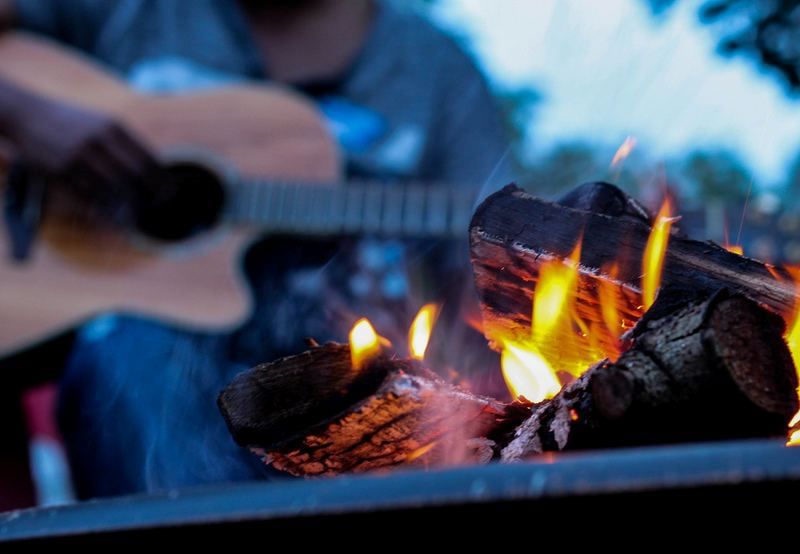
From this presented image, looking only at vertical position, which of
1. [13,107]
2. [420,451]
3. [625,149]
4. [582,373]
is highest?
[13,107]

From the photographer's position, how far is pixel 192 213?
2672 mm

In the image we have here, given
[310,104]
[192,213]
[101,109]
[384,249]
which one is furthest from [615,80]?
[101,109]

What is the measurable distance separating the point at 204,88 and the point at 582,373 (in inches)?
81.7

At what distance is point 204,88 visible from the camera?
9.22 ft

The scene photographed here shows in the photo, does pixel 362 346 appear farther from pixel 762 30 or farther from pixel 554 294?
pixel 762 30

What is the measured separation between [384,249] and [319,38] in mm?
821

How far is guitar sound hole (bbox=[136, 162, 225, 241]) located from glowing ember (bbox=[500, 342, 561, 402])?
154 cm

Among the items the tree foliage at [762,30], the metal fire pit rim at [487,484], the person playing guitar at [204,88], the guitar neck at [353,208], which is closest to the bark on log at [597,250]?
the metal fire pit rim at [487,484]

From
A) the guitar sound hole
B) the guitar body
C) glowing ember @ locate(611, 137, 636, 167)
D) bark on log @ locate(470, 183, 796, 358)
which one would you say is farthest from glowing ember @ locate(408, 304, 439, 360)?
the guitar sound hole

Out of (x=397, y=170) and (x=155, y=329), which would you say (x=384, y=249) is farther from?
(x=155, y=329)

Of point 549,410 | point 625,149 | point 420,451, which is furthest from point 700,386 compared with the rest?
point 625,149

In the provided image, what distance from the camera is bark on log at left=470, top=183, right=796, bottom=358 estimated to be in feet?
3.24

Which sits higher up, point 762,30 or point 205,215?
point 762,30

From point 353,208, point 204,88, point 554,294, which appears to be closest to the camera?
point 554,294
